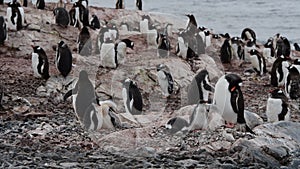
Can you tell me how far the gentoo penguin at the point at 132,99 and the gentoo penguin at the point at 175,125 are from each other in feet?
6.62

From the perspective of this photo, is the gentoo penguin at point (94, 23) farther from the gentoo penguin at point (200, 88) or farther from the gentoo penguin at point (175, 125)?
the gentoo penguin at point (175, 125)

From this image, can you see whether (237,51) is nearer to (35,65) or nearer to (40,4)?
(40,4)

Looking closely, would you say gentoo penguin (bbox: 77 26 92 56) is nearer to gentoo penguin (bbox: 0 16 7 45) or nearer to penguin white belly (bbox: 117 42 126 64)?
penguin white belly (bbox: 117 42 126 64)

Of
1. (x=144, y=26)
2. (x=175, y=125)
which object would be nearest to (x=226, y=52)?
(x=144, y=26)

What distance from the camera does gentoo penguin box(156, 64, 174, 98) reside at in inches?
438

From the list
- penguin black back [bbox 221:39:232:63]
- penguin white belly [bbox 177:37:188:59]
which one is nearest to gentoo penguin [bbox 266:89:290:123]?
penguin white belly [bbox 177:37:188:59]

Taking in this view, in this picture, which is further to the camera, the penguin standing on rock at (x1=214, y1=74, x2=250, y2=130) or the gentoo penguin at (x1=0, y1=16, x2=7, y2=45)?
the gentoo penguin at (x1=0, y1=16, x2=7, y2=45)

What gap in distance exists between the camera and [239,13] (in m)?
33.6

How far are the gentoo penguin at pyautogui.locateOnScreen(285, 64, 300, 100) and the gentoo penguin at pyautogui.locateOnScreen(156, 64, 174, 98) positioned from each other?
2.44m

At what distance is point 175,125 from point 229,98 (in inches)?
44.0

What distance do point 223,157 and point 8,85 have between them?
5.80m

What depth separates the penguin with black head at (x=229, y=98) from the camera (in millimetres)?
8078

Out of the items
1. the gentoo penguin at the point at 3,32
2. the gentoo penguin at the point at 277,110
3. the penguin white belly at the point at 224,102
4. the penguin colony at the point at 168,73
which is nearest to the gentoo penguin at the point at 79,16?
the penguin colony at the point at 168,73

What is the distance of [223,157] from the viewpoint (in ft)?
20.4
